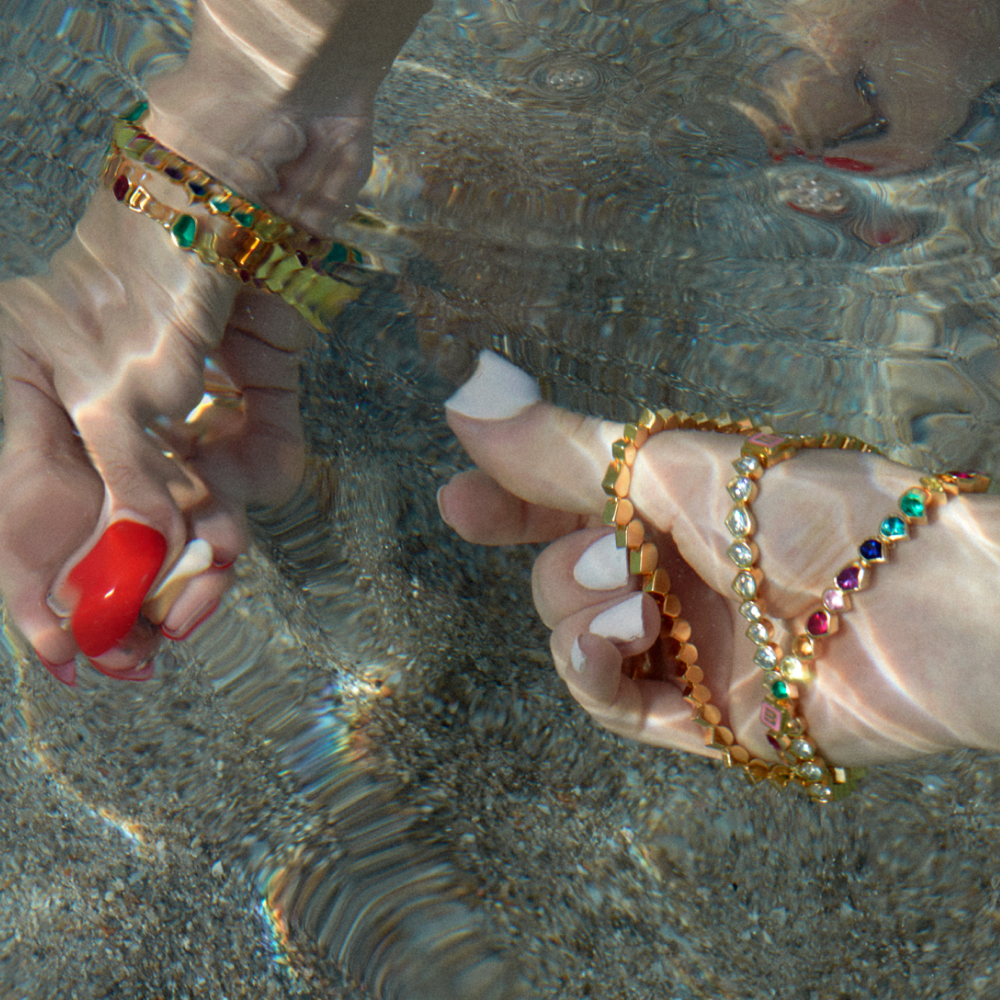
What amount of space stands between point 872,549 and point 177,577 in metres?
0.83

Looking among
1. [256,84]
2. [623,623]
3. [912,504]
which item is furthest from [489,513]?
[256,84]

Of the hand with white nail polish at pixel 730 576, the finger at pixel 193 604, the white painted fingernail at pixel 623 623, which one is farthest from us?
the finger at pixel 193 604

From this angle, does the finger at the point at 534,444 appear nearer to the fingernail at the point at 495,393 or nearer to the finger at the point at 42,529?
the fingernail at the point at 495,393

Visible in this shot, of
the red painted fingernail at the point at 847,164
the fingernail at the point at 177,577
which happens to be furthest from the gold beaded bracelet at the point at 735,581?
the red painted fingernail at the point at 847,164

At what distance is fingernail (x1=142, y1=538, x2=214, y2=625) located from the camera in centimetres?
113

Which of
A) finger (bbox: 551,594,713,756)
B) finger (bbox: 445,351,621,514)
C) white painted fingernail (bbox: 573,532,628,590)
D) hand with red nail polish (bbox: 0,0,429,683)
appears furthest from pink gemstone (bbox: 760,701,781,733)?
hand with red nail polish (bbox: 0,0,429,683)

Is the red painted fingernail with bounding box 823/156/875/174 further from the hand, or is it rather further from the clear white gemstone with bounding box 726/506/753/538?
the hand

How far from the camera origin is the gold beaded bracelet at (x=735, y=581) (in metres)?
1.01

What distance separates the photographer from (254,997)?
45.4 inches

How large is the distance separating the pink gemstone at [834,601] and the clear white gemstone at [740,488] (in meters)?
0.14

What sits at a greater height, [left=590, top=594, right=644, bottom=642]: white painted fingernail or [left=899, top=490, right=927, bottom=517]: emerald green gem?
[left=899, top=490, right=927, bottom=517]: emerald green gem

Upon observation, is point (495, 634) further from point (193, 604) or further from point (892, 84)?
point (892, 84)

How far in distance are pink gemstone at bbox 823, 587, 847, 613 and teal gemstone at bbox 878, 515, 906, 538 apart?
3.1 inches

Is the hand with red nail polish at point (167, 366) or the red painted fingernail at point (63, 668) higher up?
the hand with red nail polish at point (167, 366)
